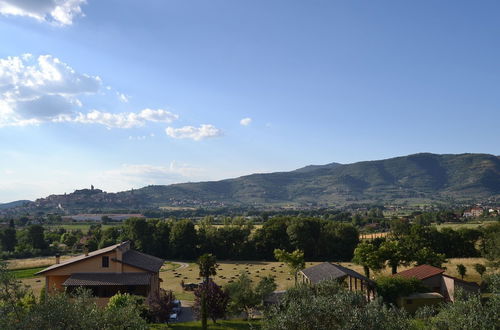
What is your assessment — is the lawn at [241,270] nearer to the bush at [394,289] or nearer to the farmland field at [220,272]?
the farmland field at [220,272]

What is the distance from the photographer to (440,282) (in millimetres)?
49125

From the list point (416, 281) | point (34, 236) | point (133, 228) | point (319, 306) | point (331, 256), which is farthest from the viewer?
point (34, 236)

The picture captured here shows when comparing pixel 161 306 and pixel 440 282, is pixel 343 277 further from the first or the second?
pixel 161 306

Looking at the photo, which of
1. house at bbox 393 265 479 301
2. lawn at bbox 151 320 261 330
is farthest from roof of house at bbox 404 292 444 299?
lawn at bbox 151 320 261 330

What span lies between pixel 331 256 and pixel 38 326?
289 ft

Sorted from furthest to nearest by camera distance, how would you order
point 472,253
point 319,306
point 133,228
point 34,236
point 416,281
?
point 34,236 → point 133,228 → point 472,253 → point 416,281 → point 319,306

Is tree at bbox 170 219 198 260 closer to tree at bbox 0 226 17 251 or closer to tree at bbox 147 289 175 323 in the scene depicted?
tree at bbox 0 226 17 251

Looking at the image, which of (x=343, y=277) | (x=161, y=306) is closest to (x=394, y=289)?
(x=343, y=277)

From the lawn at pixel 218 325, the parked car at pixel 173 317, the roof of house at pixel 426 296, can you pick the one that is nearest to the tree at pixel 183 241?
the parked car at pixel 173 317

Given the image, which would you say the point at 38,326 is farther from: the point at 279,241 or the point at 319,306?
the point at 279,241

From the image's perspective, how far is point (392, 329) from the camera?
17.2 meters

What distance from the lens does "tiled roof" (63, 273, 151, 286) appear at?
147 ft

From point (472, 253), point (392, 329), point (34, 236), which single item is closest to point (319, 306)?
point (392, 329)

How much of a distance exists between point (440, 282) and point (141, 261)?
3599cm
